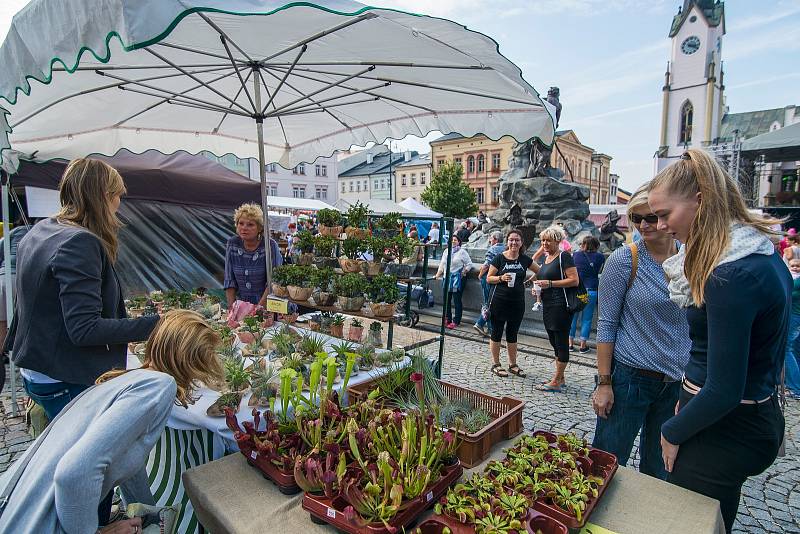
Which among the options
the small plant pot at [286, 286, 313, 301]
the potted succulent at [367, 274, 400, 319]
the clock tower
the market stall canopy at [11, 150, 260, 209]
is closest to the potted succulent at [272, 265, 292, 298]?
the small plant pot at [286, 286, 313, 301]

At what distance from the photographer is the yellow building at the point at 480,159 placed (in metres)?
46.5

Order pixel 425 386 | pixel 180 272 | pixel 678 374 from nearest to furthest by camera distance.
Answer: pixel 678 374 < pixel 425 386 < pixel 180 272

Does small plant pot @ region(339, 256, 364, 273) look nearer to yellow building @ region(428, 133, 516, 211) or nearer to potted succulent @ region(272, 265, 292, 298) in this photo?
potted succulent @ region(272, 265, 292, 298)

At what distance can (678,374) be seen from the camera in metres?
2.03

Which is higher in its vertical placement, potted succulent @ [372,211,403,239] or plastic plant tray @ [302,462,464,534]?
potted succulent @ [372,211,403,239]

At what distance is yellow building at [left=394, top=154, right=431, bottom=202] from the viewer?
5234cm

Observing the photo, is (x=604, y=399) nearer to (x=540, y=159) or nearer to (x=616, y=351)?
(x=616, y=351)

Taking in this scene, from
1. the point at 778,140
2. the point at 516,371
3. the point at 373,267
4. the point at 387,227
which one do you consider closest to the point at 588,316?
the point at 516,371

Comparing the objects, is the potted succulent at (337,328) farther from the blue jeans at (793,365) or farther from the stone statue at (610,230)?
the stone statue at (610,230)

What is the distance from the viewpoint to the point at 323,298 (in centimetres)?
318

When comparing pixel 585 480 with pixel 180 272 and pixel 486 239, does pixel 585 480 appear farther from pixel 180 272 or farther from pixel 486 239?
pixel 486 239

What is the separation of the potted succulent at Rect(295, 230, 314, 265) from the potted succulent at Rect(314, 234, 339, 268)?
0.15 feet

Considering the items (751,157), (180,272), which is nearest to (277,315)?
(180,272)

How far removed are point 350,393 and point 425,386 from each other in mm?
366
